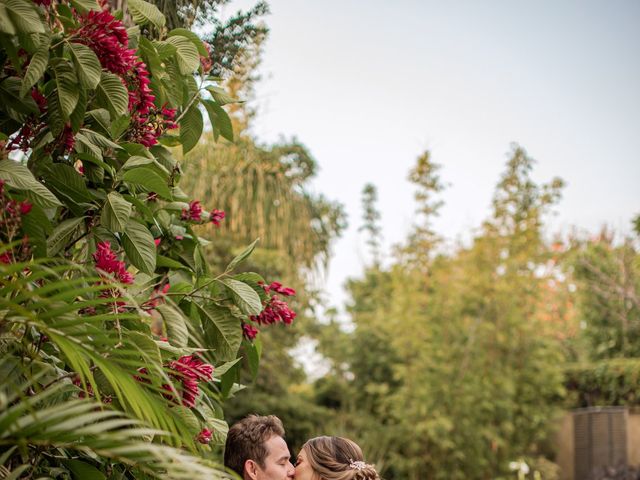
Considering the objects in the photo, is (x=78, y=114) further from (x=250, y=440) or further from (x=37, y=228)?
(x=250, y=440)

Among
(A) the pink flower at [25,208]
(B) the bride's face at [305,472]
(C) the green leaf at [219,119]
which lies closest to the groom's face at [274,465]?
(B) the bride's face at [305,472]

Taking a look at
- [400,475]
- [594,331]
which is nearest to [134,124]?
[400,475]

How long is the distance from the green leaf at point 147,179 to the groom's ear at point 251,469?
52.1 inches

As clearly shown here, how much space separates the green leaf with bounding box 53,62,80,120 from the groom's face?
154 cm

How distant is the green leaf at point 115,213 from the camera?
1.64 meters

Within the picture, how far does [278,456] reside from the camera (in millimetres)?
2678

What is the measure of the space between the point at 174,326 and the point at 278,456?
1134 millimetres

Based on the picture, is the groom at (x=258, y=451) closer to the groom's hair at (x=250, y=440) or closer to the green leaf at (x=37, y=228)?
the groom's hair at (x=250, y=440)

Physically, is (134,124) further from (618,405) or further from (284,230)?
(618,405)

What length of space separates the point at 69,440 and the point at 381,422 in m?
10.6

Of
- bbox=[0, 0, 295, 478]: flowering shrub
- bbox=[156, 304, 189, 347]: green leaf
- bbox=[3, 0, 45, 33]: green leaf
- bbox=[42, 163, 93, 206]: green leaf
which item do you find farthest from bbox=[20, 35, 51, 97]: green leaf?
bbox=[156, 304, 189, 347]: green leaf

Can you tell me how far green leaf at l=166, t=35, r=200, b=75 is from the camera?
186 centimetres

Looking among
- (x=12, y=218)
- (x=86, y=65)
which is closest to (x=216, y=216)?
(x=86, y=65)

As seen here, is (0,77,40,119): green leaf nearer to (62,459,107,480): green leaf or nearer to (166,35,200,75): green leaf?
(166,35,200,75): green leaf
